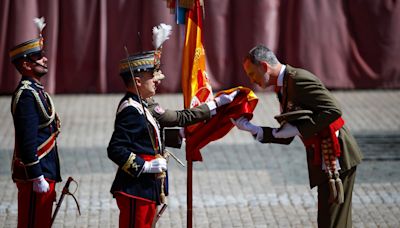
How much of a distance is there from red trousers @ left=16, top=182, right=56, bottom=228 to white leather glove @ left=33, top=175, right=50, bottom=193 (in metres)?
0.08

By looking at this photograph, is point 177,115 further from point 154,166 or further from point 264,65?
point 264,65

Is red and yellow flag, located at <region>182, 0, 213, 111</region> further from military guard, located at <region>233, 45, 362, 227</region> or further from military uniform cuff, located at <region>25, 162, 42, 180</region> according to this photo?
military uniform cuff, located at <region>25, 162, 42, 180</region>

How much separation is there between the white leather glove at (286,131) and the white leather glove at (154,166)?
3.04 feet

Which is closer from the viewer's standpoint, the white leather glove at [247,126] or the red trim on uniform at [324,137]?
the red trim on uniform at [324,137]

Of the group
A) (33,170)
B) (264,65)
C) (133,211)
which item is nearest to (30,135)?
(33,170)

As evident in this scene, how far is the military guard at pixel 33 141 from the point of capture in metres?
6.54

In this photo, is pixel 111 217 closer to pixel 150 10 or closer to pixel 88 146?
pixel 88 146

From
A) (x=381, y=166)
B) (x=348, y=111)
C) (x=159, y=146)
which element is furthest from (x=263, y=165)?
(x=159, y=146)

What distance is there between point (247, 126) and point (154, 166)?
0.91m

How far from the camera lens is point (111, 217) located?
8.50 metres

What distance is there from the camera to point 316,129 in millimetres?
6719

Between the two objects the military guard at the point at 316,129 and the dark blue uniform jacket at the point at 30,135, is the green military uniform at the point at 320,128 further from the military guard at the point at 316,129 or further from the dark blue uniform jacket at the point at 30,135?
the dark blue uniform jacket at the point at 30,135

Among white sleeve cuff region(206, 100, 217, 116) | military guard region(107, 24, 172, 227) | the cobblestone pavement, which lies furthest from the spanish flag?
the cobblestone pavement

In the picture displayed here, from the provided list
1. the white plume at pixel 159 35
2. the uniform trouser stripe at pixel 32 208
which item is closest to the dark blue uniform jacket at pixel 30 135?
the uniform trouser stripe at pixel 32 208
